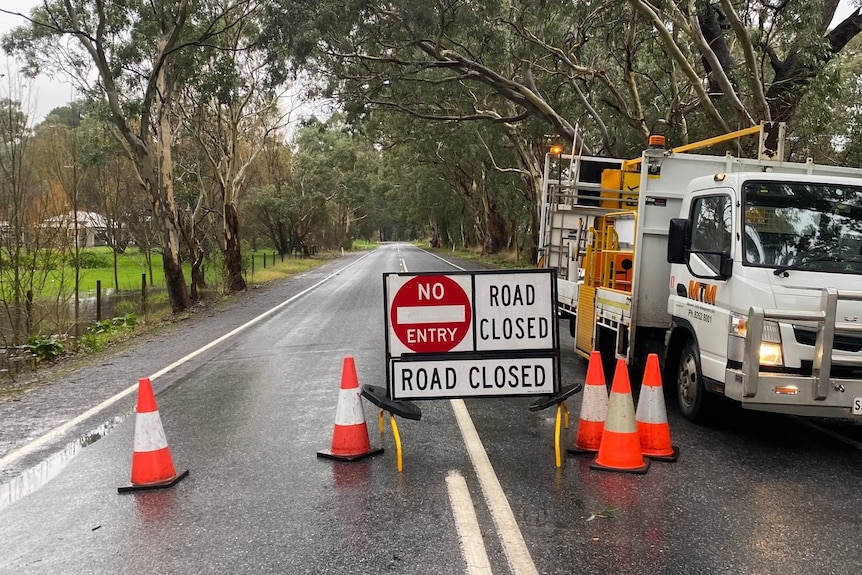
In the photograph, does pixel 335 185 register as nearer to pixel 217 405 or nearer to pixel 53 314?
pixel 53 314

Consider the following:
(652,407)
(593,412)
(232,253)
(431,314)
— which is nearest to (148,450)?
(431,314)

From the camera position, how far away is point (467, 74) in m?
18.4

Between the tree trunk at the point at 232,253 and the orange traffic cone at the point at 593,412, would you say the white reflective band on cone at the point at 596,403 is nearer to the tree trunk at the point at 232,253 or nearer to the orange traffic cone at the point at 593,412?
the orange traffic cone at the point at 593,412

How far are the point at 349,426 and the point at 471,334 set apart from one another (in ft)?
4.10

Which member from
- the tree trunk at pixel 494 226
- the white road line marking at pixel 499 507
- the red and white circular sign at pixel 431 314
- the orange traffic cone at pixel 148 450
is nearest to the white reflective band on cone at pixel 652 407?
the white road line marking at pixel 499 507

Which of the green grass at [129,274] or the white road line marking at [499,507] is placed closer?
the white road line marking at [499,507]

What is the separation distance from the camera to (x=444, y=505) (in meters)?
4.82

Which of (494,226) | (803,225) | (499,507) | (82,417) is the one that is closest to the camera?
(499,507)

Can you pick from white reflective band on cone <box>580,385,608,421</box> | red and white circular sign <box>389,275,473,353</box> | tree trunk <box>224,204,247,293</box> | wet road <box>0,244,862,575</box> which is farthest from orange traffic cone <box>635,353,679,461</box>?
tree trunk <box>224,204,247,293</box>

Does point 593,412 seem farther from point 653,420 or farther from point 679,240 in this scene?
point 679,240

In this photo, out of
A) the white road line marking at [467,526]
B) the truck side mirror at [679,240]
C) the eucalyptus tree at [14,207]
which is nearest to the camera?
the white road line marking at [467,526]

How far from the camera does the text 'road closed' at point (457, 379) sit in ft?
19.0

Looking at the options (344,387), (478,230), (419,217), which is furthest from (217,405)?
(419,217)

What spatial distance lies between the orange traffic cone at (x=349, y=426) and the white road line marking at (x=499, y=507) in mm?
904
